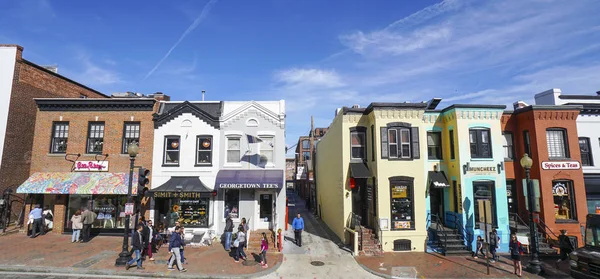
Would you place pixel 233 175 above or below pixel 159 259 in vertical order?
above

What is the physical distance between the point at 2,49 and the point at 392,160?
25.2m

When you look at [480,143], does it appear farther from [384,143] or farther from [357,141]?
[357,141]

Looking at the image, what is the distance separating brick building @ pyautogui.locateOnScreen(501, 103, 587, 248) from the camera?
16.9 metres

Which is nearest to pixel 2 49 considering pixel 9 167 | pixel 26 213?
Answer: pixel 9 167

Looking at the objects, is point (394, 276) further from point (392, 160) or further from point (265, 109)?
point (265, 109)

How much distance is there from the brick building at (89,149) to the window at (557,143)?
2366 centimetres

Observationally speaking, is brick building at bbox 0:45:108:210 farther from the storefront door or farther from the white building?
the white building

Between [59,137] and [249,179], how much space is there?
12.4 meters

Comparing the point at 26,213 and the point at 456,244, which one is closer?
the point at 456,244

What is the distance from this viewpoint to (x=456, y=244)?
15734 mm

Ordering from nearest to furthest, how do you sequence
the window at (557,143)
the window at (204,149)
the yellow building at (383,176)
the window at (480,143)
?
the yellow building at (383,176) → the window at (480,143) → the window at (557,143) → the window at (204,149)

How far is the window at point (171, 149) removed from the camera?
18078mm

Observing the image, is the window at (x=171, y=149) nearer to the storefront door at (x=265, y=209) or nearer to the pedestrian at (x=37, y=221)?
the storefront door at (x=265, y=209)

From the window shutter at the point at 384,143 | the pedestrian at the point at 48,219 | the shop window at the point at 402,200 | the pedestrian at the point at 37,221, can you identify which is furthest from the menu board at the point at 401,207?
the pedestrian at the point at 48,219
